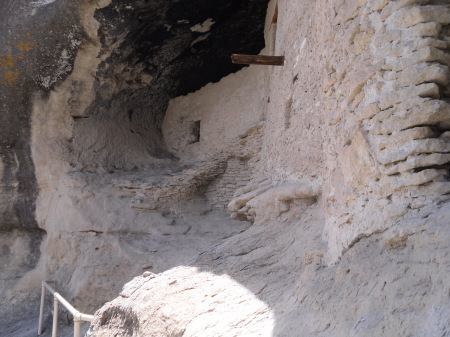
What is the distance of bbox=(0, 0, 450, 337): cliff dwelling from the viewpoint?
74.8 inches

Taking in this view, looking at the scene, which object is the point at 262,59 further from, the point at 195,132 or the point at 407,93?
the point at 195,132

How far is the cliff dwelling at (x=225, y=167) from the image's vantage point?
1.90m

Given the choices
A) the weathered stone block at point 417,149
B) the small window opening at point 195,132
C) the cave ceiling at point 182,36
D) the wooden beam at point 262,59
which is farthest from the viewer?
the small window opening at point 195,132

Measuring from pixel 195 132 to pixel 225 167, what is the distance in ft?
4.97

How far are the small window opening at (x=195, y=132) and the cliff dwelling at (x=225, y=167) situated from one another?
6cm

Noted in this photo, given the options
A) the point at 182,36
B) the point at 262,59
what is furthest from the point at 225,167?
the point at 262,59

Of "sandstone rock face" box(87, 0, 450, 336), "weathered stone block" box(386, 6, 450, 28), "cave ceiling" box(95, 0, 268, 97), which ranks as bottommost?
"sandstone rock face" box(87, 0, 450, 336)

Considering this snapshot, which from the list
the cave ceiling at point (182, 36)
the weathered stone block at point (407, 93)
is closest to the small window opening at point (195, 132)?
the cave ceiling at point (182, 36)

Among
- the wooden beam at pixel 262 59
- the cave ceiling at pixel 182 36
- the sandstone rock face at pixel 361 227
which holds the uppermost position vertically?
the cave ceiling at pixel 182 36

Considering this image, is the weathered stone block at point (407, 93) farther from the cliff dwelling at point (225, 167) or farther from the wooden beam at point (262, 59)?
the wooden beam at point (262, 59)

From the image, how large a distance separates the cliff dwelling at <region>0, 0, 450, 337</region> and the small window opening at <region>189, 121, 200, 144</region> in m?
0.06

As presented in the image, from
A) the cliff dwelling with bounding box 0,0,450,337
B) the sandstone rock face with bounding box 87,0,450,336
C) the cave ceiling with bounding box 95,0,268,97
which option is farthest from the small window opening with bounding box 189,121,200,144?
the sandstone rock face with bounding box 87,0,450,336

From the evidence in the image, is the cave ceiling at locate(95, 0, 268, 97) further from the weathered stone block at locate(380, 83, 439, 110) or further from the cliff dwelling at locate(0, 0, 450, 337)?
the weathered stone block at locate(380, 83, 439, 110)

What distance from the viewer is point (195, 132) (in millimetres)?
9578
